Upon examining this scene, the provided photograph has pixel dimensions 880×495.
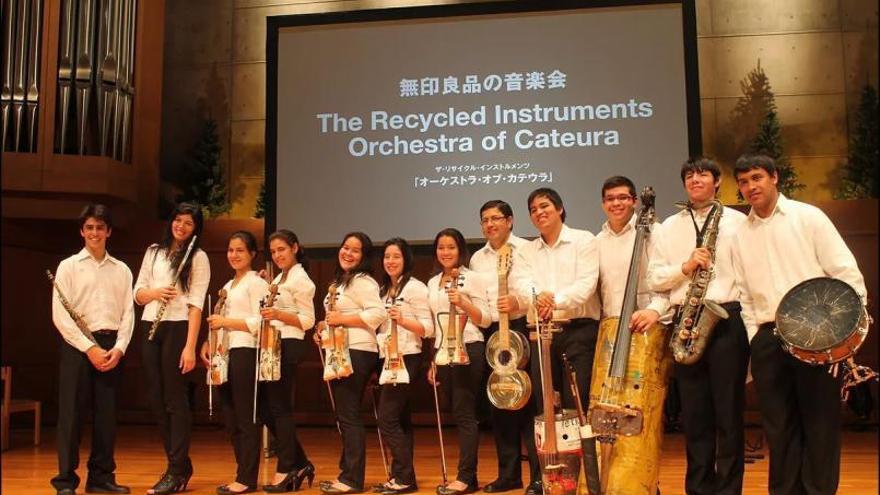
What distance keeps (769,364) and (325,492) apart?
7.17 ft

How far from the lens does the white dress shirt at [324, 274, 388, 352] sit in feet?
14.1

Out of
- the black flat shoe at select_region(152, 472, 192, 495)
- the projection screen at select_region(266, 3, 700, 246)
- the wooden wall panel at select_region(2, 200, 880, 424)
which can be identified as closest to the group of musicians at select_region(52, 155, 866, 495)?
the black flat shoe at select_region(152, 472, 192, 495)

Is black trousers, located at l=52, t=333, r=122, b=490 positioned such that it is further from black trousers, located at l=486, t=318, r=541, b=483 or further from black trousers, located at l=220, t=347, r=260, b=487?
black trousers, located at l=486, t=318, r=541, b=483

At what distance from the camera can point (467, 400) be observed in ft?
14.1

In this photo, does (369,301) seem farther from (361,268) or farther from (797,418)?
(797,418)

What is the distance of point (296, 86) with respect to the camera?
270 inches

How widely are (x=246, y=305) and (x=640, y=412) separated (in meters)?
2.06

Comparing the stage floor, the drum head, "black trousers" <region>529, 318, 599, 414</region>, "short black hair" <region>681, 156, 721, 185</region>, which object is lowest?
the stage floor

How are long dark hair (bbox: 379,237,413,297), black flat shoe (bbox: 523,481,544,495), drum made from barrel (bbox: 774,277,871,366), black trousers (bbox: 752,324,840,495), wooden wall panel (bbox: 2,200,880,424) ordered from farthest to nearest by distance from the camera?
wooden wall panel (bbox: 2,200,880,424)
long dark hair (bbox: 379,237,413,297)
black flat shoe (bbox: 523,481,544,495)
black trousers (bbox: 752,324,840,495)
drum made from barrel (bbox: 774,277,871,366)

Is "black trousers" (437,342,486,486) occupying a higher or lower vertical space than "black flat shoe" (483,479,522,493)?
higher

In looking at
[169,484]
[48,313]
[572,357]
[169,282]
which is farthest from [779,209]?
[48,313]

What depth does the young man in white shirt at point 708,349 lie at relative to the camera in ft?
11.0

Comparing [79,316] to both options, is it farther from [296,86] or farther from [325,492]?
[296,86]

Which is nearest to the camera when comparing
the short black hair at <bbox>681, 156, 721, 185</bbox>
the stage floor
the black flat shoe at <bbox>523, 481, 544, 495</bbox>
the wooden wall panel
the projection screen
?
the short black hair at <bbox>681, 156, 721, 185</bbox>
